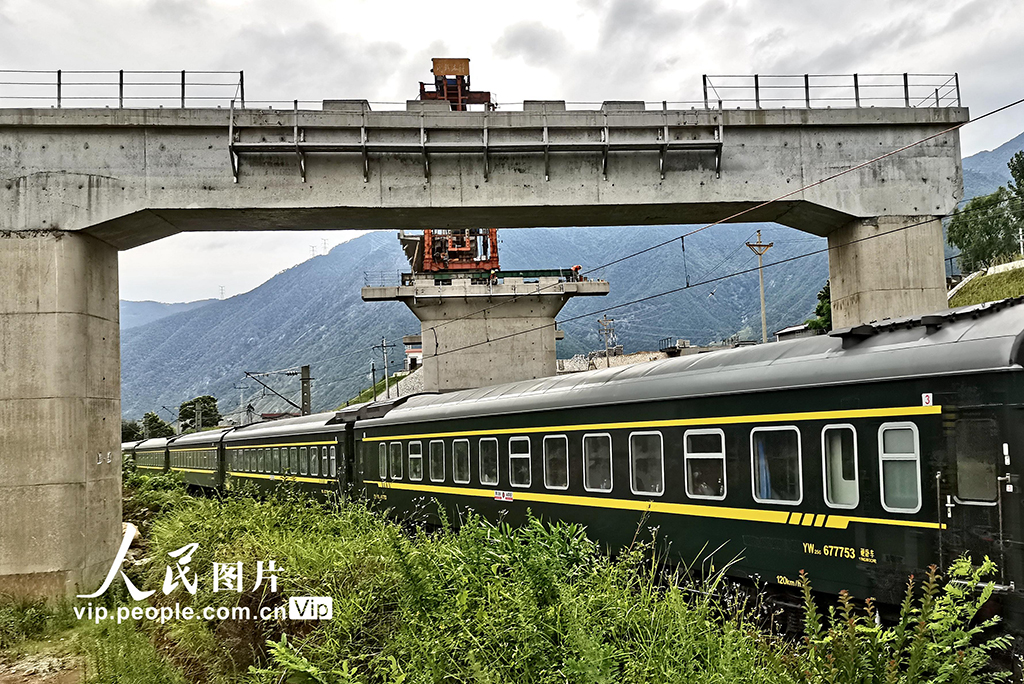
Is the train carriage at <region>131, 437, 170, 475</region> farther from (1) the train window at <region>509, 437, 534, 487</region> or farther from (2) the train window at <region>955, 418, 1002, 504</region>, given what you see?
(2) the train window at <region>955, 418, 1002, 504</region>

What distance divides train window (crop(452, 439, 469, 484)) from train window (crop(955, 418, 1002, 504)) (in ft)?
31.1

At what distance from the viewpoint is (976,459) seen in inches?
280

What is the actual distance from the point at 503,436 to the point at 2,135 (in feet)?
33.2

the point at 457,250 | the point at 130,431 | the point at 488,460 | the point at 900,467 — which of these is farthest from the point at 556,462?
the point at 130,431

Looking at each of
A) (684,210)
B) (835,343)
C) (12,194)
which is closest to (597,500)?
(835,343)

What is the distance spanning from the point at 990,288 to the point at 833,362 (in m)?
38.1

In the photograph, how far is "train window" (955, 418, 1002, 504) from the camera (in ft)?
22.9

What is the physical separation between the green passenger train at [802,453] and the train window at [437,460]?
1431 millimetres

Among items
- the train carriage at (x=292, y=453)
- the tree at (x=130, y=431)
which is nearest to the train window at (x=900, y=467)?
the train carriage at (x=292, y=453)

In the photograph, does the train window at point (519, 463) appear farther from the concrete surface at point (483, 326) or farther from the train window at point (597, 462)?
the concrete surface at point (483, 326)

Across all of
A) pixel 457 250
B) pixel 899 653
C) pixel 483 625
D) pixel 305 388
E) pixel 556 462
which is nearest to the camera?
pixel 899 653

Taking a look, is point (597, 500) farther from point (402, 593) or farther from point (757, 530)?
point (402, 593)

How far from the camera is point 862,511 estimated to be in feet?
26.4

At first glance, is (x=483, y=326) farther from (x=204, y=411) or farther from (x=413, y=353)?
(x=204, y=411)
